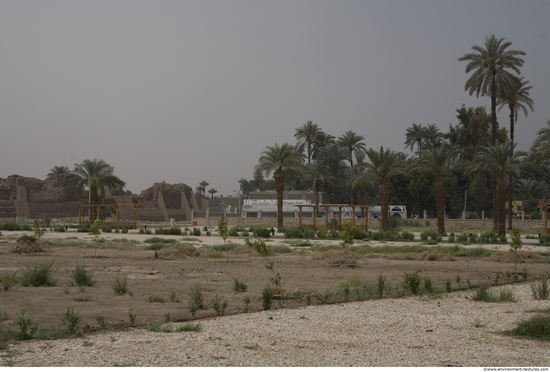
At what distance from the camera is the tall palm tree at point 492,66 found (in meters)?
43.6

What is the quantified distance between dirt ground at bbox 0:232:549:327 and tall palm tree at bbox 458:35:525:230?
88.8ft

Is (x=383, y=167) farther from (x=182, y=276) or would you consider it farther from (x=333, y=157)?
(x=333, y=157)

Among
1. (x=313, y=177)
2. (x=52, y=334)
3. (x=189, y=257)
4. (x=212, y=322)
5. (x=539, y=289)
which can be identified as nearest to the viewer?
(x=52, y=334)

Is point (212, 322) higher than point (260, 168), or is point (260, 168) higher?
point (260, 168)

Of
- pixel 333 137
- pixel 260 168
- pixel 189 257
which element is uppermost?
pixel 333 137

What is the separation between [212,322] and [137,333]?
1.36 m

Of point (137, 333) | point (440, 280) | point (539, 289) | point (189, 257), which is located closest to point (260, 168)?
point (189, 257)

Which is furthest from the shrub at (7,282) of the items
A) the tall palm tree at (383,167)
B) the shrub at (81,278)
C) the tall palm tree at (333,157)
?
the tall palm tree at (333,157)

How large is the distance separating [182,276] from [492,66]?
3698 centimetres

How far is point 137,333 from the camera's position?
784 cm

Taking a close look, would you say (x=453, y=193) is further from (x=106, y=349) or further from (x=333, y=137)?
(x=106, y=349)

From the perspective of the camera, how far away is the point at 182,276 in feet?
49.5

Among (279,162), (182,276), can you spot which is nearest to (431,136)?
(279,162)

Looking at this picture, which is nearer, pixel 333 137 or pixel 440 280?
pixel 440 280
